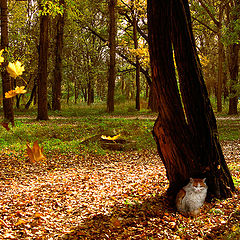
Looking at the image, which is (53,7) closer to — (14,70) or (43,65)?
(14,70)

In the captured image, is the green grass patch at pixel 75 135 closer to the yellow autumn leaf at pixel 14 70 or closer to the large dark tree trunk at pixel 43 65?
the large dark tree trunk at pixel 43 65

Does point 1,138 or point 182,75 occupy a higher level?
point 182,75

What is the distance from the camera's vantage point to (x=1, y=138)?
10023 mm

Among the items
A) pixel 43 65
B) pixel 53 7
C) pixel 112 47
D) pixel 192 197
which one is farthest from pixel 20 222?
pixel 112 47

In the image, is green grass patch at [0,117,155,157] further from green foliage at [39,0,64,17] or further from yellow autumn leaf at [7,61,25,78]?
yellow autumn leaf at [7,61,25,78]

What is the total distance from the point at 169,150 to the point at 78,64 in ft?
78.4

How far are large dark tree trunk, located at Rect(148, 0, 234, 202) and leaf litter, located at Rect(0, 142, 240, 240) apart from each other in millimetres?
545

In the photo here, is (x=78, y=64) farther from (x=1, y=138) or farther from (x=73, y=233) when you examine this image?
(x=73, y=233)

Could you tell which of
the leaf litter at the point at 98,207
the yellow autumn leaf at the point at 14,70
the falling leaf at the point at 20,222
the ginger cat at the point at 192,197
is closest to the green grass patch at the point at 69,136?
the leaf litter at the point at 98,207

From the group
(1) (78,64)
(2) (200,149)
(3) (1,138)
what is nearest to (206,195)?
(2) (200,149)

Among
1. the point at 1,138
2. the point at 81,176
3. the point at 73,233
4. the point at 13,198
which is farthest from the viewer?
the point at 1,138

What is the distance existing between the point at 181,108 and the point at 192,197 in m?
1.38

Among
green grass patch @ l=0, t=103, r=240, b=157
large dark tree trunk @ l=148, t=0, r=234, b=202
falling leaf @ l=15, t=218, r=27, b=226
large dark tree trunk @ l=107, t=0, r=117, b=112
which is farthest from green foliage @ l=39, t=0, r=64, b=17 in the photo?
Result: large dark tree trunk @ l=107, t=0, r=117, b=112

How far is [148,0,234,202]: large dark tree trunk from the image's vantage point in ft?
12.1
